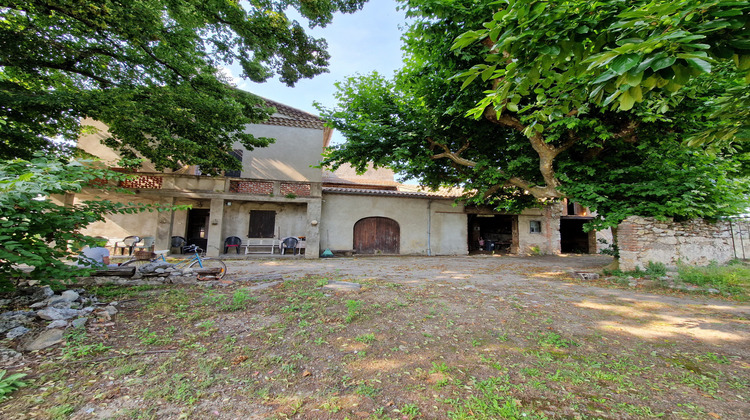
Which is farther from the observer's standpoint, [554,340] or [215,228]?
[215,228]

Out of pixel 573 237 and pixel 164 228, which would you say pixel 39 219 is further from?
pixel 573 237

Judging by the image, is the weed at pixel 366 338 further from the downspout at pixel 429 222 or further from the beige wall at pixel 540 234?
the beige wall at pixel 540 234

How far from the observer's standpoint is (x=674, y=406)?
1.93 m

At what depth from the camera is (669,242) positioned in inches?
297

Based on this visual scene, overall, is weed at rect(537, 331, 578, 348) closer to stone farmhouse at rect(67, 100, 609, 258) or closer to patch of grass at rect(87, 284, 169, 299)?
patch of grass at rect(87, 284, 169, 299)

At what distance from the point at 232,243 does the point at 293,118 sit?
6.97 meters

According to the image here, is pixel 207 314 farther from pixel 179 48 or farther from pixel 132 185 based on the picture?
pixel 132 185

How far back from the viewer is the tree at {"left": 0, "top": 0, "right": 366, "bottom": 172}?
625 centimetres

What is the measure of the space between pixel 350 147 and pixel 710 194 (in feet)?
32.5

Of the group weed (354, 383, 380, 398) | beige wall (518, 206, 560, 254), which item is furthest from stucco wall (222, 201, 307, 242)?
beige wall (518, 206, 560, 254)

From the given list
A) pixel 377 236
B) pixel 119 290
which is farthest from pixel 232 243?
pixel 119 290

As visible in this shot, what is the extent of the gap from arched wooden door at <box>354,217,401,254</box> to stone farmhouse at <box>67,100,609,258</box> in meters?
0.05

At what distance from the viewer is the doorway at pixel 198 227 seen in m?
12.3

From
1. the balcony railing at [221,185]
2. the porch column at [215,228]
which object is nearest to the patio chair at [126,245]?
the balcony railing at [221,185]
